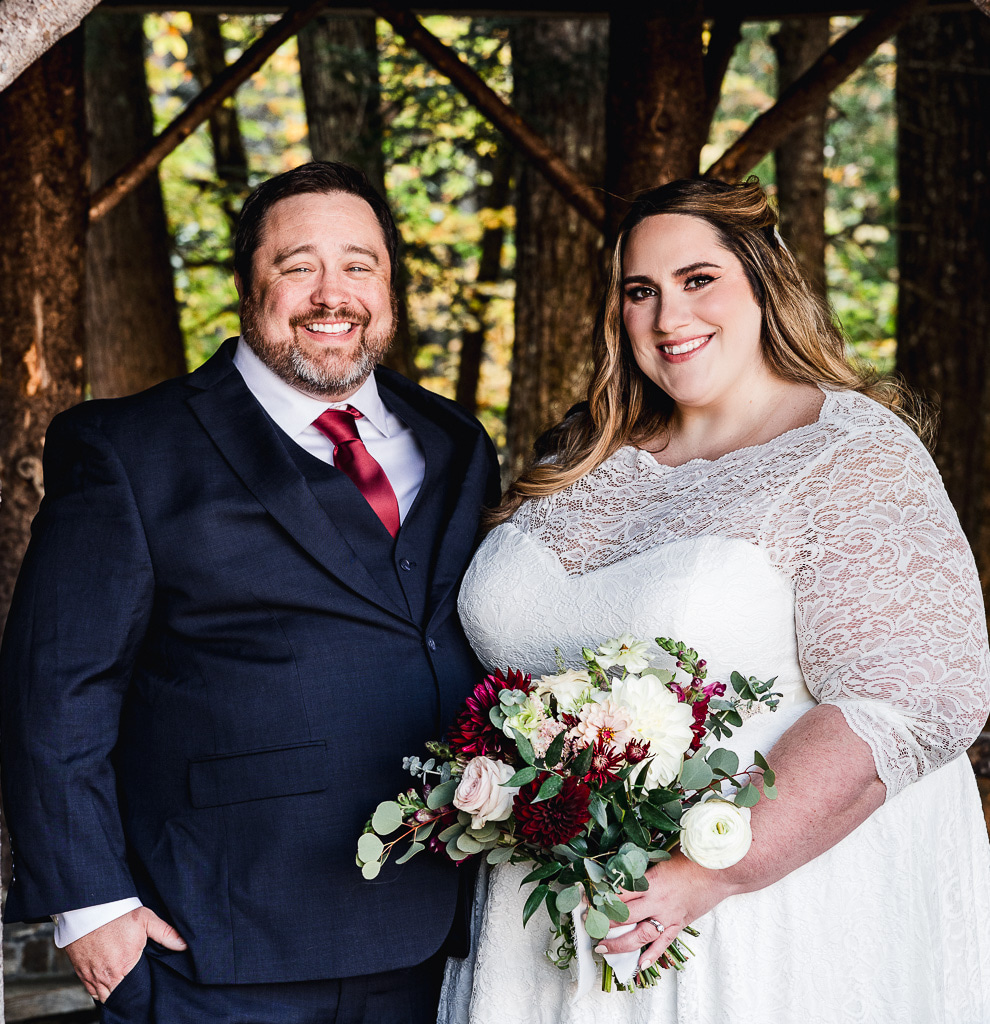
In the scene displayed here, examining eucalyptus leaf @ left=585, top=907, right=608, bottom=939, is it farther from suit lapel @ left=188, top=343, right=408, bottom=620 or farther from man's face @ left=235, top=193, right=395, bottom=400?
man's face @ left=235, top=193, right=395, bottom=400

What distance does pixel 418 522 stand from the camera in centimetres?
292

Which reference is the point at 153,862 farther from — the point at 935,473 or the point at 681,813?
the point at 935,473

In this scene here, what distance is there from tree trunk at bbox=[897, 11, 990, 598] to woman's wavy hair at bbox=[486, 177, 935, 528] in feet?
11.5

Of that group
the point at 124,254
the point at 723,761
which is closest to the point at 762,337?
the point at 723,761

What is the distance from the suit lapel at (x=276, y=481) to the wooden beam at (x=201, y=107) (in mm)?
2159

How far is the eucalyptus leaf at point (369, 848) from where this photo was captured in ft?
7.30

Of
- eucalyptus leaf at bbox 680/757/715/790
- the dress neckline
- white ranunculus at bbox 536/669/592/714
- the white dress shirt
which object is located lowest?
eucalyptus leaf at bbox 680/757/715/790

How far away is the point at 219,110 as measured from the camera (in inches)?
385

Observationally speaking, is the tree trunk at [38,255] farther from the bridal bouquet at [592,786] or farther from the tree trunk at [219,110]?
the tree trunk at [219,110]

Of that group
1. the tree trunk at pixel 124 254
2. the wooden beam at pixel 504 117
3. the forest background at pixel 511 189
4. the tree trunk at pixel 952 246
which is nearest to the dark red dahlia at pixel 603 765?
the forest background at pixel 511 189

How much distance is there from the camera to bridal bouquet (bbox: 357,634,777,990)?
6.70ft

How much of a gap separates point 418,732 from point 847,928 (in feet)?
3.27

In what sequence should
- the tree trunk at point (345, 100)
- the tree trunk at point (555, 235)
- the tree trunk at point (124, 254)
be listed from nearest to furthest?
the tree trunk at point (555, 235) < the tree trunk at point (345, 100) < the tree trunk at point (124, 254)

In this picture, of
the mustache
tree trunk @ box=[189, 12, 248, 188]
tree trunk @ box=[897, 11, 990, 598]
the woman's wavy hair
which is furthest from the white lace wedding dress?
tree trunk @ box=[189, 12, 248, 188]
